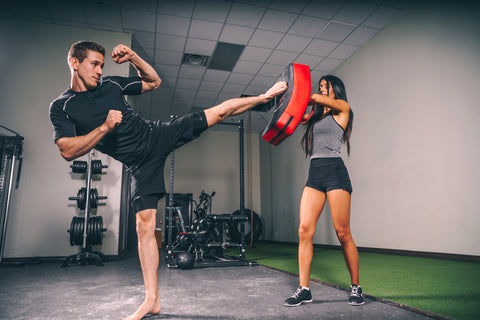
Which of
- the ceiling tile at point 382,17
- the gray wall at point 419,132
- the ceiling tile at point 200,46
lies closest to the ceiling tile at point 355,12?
the ceiling tile at point 382,17

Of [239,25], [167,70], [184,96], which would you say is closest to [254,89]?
[184,96]

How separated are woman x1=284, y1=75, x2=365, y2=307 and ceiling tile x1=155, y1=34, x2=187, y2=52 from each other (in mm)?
3941

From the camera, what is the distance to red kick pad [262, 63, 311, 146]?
187cm

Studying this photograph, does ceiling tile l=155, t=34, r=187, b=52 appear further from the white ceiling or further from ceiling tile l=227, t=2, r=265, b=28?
ceiling tile l=227, t=2, r=265, b=28

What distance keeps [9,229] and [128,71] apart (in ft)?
9.53

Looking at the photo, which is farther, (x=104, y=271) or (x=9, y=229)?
(x=9, y=229)

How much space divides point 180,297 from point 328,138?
1.48m

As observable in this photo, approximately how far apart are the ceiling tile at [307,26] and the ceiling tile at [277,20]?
103mm

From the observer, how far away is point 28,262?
4.02 metres

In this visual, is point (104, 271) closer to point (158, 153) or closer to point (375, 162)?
point (158, 153)

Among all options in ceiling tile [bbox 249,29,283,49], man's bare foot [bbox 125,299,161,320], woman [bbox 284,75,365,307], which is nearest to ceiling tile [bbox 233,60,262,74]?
ceiling tile [bbox 249,29,283,49]

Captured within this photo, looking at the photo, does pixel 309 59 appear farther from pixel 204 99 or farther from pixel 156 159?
pixel 156 159

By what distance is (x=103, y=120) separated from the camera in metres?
1.63

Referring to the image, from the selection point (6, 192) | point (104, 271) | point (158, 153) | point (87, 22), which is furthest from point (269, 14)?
point (6, 192)
